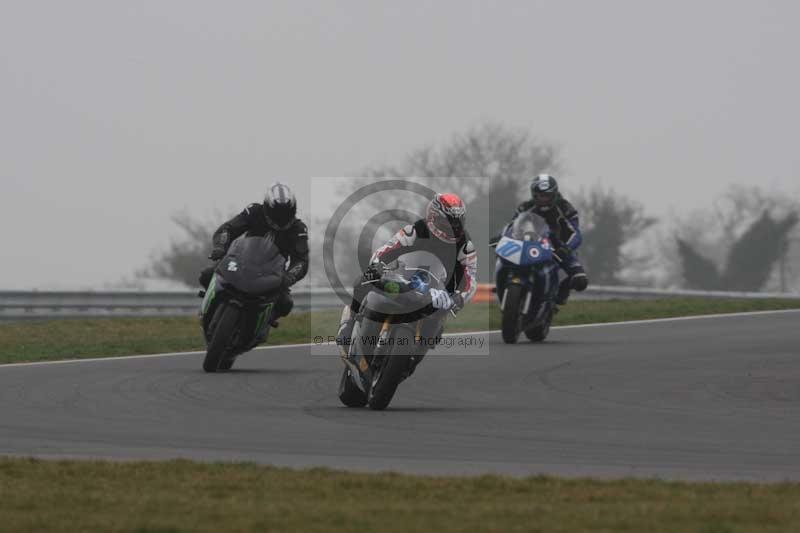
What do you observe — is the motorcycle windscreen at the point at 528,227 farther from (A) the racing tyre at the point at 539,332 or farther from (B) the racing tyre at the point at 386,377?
(B) the racing tyre at the point at 386,377

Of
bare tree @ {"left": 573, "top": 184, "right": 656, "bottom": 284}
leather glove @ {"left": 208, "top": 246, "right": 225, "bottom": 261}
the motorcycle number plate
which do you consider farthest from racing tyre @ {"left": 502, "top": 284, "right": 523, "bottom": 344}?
bare tree @ {"left": 573, "top": 184, "right": 656, "bottom": 284}

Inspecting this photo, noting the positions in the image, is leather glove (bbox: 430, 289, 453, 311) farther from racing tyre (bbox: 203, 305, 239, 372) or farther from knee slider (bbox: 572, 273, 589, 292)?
knee slider (bbox: 572, 273, 589, 292)

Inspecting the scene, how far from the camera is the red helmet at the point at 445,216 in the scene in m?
13.3

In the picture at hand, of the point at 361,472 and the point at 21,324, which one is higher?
the point at 361,472

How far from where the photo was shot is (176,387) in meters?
15.5

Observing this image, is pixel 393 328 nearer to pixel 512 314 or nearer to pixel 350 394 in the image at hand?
pixel 350 394

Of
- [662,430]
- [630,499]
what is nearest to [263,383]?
[662,430]

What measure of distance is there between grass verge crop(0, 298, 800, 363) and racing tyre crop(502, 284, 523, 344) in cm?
312

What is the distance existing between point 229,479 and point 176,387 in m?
6.01

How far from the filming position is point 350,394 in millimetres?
13930

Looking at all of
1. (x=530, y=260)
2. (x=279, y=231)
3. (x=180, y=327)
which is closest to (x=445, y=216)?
(x=279, y=231)

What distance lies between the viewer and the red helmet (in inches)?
524

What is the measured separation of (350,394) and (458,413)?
3.19 feet

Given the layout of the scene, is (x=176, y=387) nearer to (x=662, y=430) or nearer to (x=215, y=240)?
(x=215, y=240)
